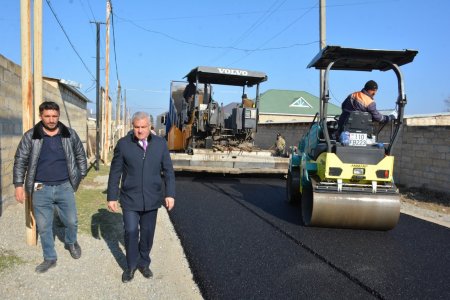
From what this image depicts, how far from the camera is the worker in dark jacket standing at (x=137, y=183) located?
12.6ft

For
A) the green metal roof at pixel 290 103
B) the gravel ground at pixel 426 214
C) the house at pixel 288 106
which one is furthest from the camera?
the green metal roof at pixel 290 103

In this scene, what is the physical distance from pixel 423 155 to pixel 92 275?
8.82m

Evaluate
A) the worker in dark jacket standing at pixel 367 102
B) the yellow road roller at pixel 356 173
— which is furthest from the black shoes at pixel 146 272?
the worker in dark jacket standing at pixel 367 102

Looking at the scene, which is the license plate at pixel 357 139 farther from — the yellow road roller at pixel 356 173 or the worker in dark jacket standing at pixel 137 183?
the worker in dark jacket standing at pixel 137 183

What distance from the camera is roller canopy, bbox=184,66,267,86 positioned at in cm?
→ 1084

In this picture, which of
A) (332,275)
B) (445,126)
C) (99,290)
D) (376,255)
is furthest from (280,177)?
(99,290)

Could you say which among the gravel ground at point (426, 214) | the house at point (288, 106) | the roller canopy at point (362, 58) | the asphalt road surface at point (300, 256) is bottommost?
the gravel ground at point (426, 214)

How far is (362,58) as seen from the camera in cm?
600

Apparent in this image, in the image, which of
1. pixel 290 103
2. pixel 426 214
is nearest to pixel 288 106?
pixel 290 103

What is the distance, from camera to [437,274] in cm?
439

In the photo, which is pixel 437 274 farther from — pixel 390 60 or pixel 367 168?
pixel 390 60

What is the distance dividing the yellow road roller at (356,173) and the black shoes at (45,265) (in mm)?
3239

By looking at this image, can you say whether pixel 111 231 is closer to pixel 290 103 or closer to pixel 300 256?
pixel 300 256

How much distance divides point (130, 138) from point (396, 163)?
9300 millimetres
